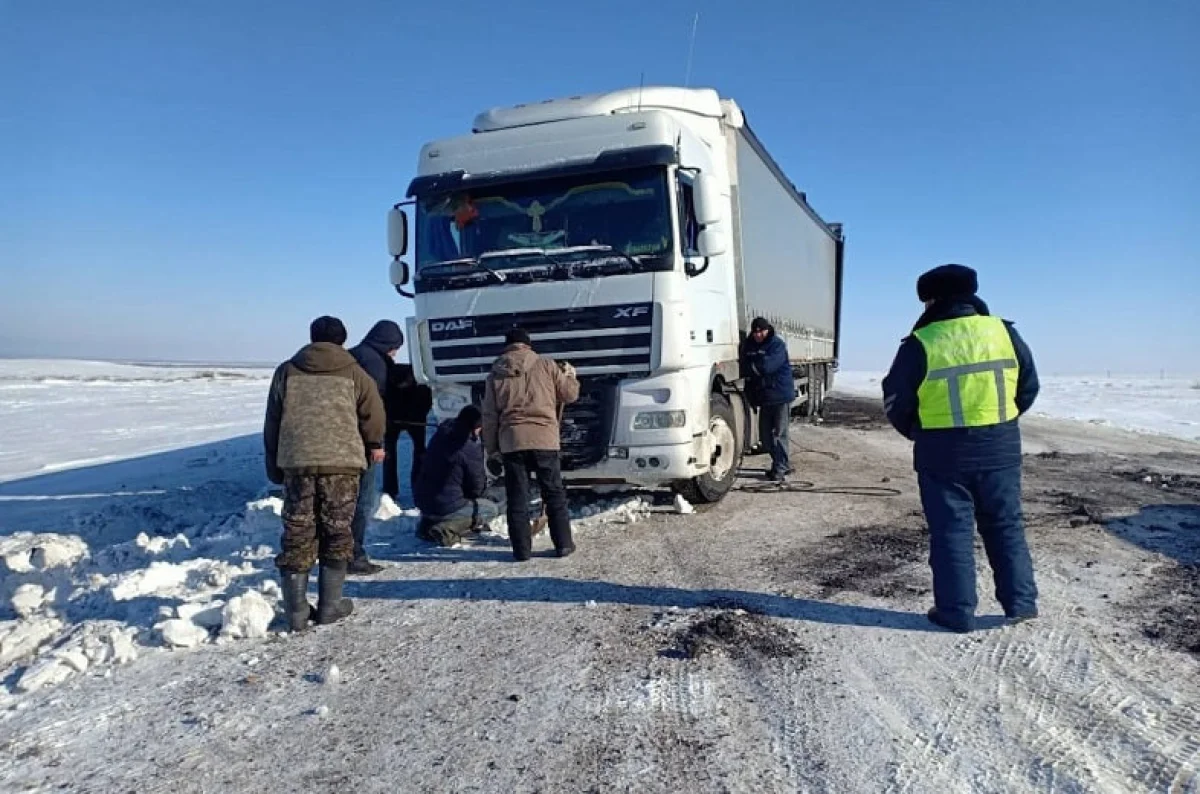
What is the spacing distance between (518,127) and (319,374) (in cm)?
380

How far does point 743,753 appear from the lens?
8.71 ft

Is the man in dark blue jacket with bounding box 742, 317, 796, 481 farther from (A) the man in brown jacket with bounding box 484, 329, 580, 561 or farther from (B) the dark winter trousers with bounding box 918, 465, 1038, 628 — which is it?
(B) the dark winter trousers with bounding box 918, 465, 1038, 628

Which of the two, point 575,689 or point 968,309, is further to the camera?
point 968,309

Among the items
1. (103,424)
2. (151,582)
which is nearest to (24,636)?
(151,582)

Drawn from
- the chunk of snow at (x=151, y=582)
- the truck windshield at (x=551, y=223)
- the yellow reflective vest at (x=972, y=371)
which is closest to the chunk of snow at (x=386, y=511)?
the chunk of snow at (x=151, y=582)

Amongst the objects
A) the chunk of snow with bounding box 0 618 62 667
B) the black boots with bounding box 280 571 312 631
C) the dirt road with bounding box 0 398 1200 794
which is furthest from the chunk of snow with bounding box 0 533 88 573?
the black boots with bounding box 280 571 312 631

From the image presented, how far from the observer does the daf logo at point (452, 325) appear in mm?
6188

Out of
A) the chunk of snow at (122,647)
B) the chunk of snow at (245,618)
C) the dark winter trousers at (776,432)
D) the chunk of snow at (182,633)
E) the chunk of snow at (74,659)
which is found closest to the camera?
the chunk of snow at (74,659)

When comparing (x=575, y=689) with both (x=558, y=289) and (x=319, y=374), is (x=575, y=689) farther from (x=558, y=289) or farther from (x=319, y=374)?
(x=558, y=289)

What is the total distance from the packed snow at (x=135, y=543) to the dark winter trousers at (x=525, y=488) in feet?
2.45

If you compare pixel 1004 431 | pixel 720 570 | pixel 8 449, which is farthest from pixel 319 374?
pixel 8 449

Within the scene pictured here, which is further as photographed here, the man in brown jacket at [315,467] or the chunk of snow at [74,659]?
the man in brown jacket at [315,467]

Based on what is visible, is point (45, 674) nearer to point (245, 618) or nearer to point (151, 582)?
point (245, 618)

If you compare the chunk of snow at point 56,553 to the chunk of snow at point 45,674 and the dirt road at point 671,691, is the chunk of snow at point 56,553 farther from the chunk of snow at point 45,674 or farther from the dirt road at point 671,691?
the dirt road at point 671,691
